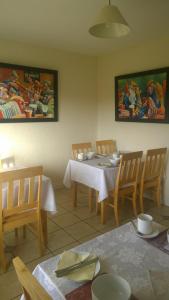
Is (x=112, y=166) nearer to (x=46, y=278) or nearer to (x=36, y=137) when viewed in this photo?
(x=36, y=137)

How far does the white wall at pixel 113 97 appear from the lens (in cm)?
331

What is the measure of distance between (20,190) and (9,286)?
766 millimetres

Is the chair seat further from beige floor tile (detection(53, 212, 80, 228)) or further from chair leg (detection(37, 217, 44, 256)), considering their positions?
beige floor tile (detection(53, 212, 80, 228))

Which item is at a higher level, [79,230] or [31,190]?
[31,190]

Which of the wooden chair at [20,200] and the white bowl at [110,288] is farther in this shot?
the wooden chair at [20,200]

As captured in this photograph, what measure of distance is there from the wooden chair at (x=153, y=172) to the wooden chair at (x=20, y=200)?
146 cm

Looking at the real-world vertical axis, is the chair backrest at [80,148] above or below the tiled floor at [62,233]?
above

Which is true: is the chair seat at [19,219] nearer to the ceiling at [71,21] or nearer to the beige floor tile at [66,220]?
the beige floor tile at [66,220]

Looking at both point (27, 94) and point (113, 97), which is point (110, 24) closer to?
point (27, 94)

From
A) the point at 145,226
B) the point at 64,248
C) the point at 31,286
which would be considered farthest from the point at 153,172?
the point at 31,286

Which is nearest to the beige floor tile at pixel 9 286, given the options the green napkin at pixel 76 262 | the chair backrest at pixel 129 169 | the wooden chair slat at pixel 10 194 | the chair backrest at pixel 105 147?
the wooden chair slat at pixel 10 194

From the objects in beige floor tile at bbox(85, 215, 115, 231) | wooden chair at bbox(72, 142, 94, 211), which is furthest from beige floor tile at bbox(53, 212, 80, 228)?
wooden chair at bbox(72, 142, 94, 211)

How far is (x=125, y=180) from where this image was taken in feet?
9.30

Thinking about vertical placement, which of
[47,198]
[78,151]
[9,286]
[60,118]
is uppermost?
[60,118]
